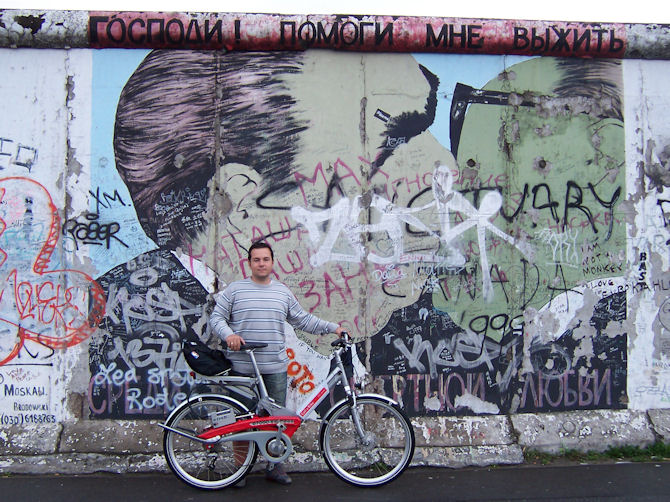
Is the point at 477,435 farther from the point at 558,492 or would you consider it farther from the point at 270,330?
the point at 270,330

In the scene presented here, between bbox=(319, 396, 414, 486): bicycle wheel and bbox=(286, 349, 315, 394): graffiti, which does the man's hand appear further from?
bbox=(286, 349, 315, 394): graffiti

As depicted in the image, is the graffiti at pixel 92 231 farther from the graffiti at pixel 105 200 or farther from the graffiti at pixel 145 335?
the graffiti at pixel 145 335

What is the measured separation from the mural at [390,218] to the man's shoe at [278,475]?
96cm

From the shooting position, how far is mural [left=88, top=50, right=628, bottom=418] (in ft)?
18.4

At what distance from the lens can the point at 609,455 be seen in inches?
216

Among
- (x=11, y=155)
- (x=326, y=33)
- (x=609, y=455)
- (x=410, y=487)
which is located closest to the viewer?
(x=410, y=487)

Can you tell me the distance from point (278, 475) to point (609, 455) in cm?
296

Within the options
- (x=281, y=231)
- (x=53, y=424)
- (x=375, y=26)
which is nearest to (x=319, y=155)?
(x=281, y=231)

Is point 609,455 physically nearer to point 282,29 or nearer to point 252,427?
point 252,427

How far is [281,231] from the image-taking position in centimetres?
568

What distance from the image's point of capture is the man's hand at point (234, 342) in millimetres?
4492

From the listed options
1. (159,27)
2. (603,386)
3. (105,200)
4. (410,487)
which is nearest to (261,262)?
(105,200)

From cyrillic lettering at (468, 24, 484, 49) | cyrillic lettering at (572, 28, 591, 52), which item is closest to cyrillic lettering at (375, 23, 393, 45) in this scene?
cyrillic lettering at (468, 24, 484, 49)

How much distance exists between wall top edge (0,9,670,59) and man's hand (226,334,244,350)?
9.11 feet
